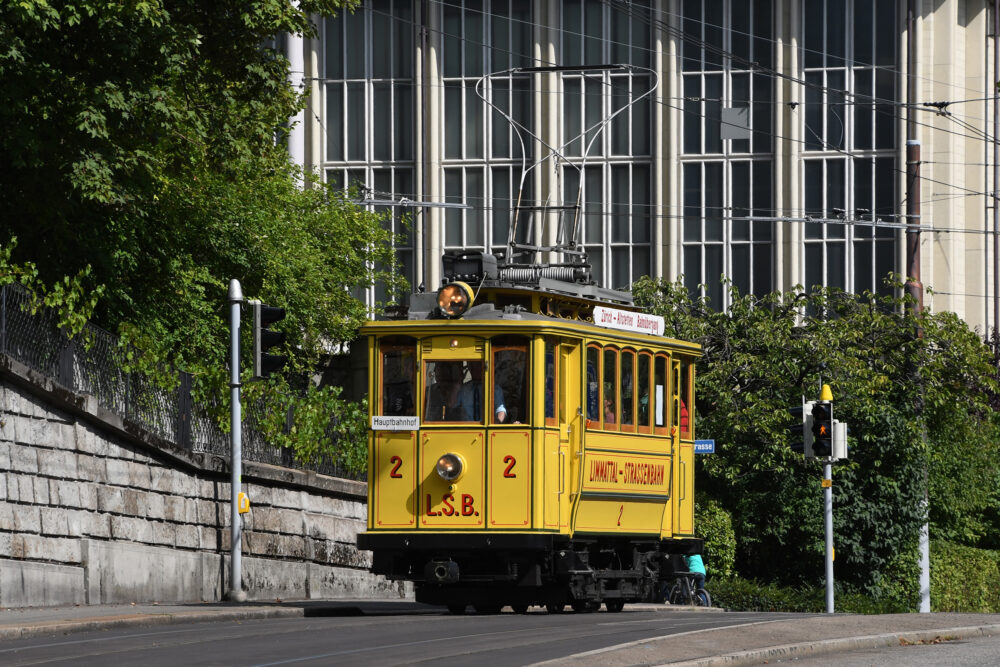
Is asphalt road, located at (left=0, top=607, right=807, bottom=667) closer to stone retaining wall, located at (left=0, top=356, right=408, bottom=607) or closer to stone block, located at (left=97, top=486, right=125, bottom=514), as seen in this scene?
stone retaining wall, located at (left=0, top=356, right=408, bottom=607)

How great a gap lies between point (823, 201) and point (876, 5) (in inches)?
250

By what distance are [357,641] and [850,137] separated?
43.3 metres

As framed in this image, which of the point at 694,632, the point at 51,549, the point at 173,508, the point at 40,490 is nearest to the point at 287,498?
the point at 173,508

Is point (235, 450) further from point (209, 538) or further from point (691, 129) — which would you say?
point (691, 129)

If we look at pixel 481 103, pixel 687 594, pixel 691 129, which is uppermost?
pixel 481 103

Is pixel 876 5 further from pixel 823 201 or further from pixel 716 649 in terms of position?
pixel 716 649

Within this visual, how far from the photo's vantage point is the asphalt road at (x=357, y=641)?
43.1 feet

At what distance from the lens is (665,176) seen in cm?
5641

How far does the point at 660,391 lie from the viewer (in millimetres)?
21031

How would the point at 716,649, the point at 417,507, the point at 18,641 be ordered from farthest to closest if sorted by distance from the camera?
1. the point at 417,507
2. the point at 18,641
3. the point at 716,649

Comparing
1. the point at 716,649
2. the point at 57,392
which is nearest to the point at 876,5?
the point at 57,392

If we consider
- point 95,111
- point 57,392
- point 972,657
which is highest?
point 95,111

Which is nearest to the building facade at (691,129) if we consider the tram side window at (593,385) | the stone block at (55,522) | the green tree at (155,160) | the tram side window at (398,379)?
the green tree at (155,160)

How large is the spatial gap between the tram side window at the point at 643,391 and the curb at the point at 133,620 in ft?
14.6
